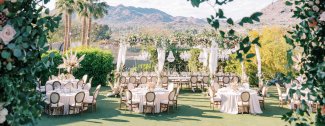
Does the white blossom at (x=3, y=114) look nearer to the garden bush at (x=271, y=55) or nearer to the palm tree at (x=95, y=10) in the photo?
the garden bush at (x=271, y=55)

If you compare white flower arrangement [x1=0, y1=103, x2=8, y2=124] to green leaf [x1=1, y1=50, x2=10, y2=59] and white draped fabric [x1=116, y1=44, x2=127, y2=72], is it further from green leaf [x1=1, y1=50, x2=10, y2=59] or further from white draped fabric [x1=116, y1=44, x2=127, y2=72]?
white draped fabric [x1=116, y1=44, x2=127, y2=72]

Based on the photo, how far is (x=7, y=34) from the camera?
151 centimetres

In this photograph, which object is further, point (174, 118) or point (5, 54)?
point (174, 118)

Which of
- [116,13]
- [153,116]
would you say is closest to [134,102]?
[153,116]

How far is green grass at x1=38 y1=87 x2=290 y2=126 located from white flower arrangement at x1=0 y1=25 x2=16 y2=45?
8023mm

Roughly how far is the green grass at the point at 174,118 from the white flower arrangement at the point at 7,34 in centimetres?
802

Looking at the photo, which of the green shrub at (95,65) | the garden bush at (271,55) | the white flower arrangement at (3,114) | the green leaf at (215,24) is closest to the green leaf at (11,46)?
the white flower arrangement at (3,114)

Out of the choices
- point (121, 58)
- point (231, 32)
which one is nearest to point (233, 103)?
point (121, 58)

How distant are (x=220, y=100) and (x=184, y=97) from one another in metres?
3.38

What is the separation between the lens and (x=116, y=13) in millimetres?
194250

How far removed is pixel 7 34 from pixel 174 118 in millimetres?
9006

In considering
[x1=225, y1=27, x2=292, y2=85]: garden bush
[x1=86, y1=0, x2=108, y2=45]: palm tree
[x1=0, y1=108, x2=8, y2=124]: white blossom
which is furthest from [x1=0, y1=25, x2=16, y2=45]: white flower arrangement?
[x1=86, y1=0, x2=108, y2=45]: palm tree

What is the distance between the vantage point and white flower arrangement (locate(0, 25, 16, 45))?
150 cm

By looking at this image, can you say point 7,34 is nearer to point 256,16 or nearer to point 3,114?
point 3,114
